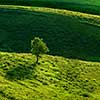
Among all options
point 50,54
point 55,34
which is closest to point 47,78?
point 50,54

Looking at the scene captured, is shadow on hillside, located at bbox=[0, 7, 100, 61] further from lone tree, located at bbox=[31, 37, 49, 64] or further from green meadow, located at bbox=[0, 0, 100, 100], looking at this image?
lone tree, located at bbox=[31, 37, 49, 64]

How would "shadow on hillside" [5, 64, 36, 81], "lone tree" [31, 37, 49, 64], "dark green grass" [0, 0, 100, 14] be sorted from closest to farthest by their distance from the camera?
"shadow on hillside" [5, 64, 36, 81], "lone tree" [31, 37, 49, 64], "dark green grass" [0, 0, 100, 14]

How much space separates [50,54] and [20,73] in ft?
53.0

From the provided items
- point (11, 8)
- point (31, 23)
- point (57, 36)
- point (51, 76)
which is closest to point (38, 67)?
point (51, 76)

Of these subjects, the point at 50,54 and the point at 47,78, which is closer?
the point at 47,78

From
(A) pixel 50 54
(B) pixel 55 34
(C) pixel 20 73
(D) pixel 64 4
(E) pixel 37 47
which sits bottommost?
(C) pixel 20 73

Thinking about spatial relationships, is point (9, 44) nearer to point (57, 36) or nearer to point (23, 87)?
point (57, 36)

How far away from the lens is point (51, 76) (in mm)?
65312

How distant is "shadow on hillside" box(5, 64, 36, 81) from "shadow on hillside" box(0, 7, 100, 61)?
1211 cm

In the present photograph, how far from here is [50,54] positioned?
77.4 meters

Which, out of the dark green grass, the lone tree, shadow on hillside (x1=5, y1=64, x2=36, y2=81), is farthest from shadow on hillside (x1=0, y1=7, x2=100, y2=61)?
shadow on hillside (x1=5, y1=64, x2=36, y2=81)

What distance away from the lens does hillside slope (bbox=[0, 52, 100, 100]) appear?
187 ft

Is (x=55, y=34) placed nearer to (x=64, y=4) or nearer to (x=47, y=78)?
(x=47, y=78)

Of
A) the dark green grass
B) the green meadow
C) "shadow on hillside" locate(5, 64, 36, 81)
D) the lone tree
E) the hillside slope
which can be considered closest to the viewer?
the hillside slope
